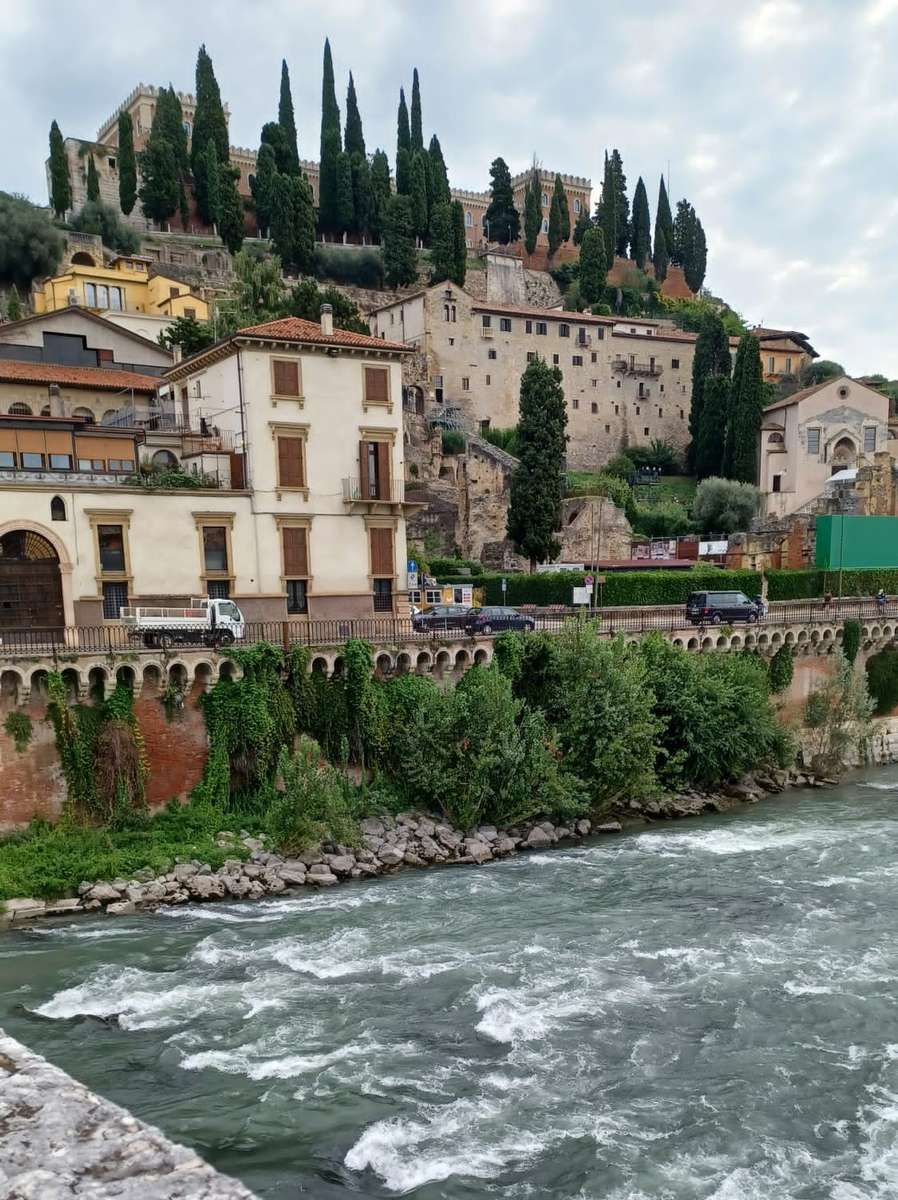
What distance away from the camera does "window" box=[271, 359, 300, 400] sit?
3092 cm

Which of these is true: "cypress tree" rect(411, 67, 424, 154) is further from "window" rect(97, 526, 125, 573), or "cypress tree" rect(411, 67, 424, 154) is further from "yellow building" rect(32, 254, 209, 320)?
"window" rect(97, 526, 125, 573)

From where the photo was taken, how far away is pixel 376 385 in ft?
107

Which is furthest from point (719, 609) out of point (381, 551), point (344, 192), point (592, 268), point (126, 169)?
point (126, 169)

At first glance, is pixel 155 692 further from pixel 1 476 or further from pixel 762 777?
pixel 762 777

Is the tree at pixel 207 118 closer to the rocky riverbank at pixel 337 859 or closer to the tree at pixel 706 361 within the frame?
the tree at pixel 706 361

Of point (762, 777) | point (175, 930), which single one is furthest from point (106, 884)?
point (762, 777)

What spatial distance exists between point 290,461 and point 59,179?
63403 millimetres

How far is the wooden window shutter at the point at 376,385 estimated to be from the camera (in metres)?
32.5

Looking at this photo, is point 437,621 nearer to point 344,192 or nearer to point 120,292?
point 120,292

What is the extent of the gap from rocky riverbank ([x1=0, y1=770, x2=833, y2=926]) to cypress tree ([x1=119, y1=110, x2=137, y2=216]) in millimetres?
75309

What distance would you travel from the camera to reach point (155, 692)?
24359mm

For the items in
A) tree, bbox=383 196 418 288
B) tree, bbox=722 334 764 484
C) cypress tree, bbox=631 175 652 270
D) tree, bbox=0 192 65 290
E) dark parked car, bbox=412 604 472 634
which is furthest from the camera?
cypress tree, bbox=631 175 652 270

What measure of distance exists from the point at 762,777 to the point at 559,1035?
19722 millimetres

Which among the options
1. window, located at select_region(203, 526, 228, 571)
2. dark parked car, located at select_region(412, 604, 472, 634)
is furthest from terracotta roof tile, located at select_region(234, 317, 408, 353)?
dark parked car, located at select_region(412, 604, 472, 634)
